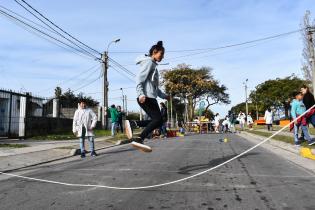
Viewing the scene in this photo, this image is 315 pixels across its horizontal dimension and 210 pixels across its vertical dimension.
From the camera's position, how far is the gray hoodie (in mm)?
6816

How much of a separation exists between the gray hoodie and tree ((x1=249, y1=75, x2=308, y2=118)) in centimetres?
7188

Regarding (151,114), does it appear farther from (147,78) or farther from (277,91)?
(277,91)

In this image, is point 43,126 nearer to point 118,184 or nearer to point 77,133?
point 77,133

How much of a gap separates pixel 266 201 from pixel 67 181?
129 inches

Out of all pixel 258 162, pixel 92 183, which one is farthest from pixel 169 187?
pixel 258 162

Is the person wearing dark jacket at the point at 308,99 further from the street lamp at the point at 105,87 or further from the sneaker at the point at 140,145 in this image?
the street lamp at the point at 105,87

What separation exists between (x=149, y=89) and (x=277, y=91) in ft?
249

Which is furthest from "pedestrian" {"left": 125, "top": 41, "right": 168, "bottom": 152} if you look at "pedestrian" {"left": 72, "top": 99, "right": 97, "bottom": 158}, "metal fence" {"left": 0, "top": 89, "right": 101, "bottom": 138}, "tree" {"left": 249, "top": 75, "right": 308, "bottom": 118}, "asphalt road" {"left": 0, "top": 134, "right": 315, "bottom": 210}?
"tree" {"left": 249, "top": 75, "right": 308, "bottom": 118}

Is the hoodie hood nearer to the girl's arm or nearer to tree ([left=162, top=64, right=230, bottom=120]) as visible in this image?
the girl's arm

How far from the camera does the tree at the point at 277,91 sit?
76188mm

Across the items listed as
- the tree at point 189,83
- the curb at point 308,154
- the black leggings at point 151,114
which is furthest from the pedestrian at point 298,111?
the tree at point 189,83

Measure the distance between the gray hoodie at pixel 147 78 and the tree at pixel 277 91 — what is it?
7188cm

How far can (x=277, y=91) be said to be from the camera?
257 ft

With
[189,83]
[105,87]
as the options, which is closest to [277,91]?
[189,83]
